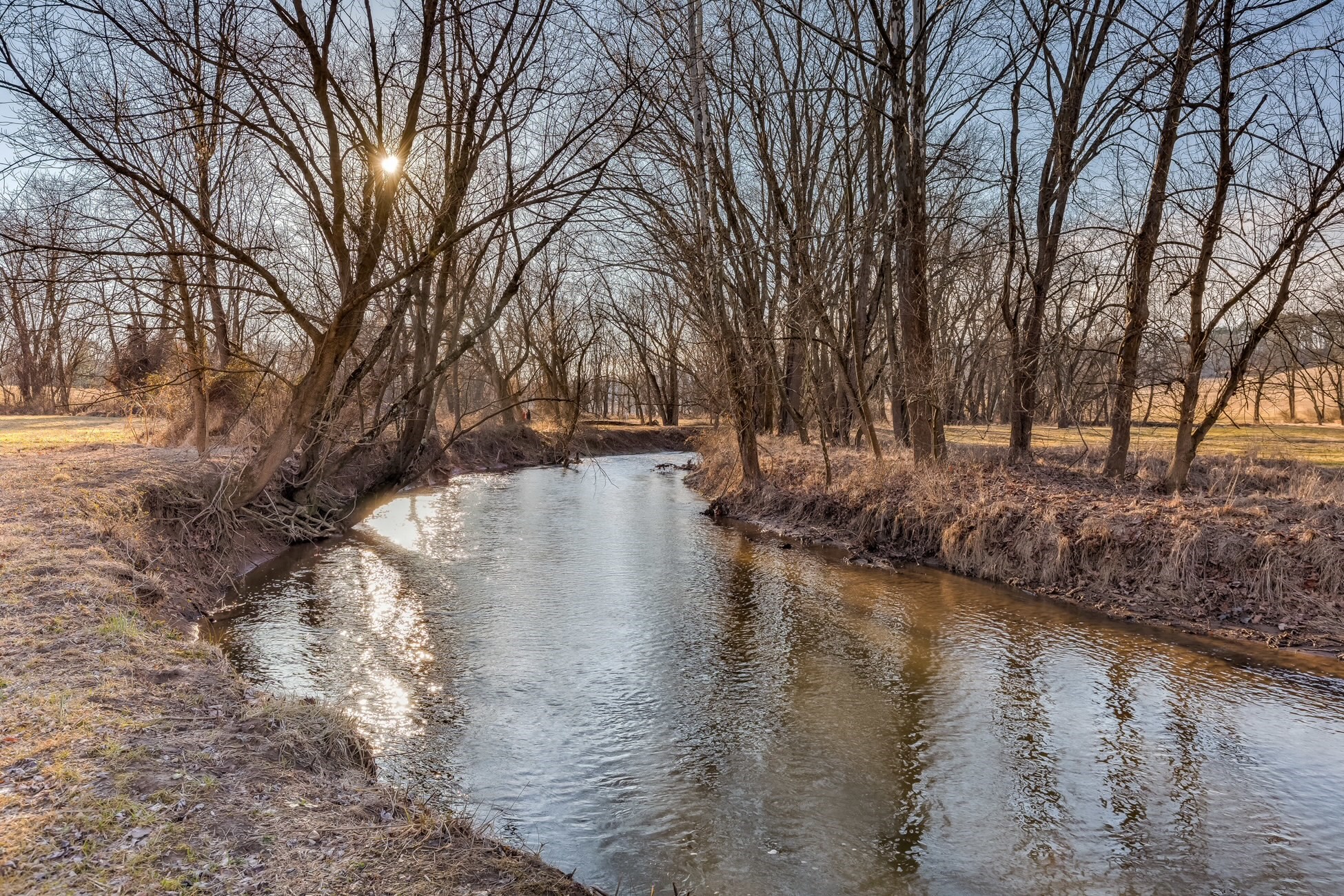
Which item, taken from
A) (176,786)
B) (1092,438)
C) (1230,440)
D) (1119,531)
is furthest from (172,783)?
(1092,438)

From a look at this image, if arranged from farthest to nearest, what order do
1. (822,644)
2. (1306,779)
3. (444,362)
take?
1. (444,362)
2. (822,644)
3. (1306,779)

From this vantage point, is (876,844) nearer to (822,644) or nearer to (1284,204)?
(822,644)

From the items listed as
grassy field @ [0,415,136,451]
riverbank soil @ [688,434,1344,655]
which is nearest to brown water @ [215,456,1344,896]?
riverbank soil @ [688,434,1344,655]

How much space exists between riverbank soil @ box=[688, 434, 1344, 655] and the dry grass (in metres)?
8.04

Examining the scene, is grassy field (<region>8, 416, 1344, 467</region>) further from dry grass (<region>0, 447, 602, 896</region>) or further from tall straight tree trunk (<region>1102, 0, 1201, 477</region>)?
dry grass (<region>0, 447, 602, 896</region>)

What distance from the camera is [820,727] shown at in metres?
5.69

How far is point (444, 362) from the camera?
10.5 m

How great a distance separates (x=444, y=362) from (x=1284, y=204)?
10838 mm

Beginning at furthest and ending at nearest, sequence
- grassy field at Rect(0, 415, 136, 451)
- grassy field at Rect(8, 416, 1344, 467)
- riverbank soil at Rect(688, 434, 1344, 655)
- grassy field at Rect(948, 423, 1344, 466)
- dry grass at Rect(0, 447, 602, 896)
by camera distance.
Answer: grassy field at Rect(0, 415, 136, 451) < grassy field at Rect(8, 416, 1344, 467) < grassy field at Rect(948, 423, 1344, 466) < riverbank soil at Rect(688, 434, 1344, 655) < dry grass at Rect(0, 447, 602, 896)

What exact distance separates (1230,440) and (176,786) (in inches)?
871

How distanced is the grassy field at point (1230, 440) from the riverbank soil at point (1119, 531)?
0.97 m

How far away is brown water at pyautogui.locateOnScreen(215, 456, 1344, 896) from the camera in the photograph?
409cm

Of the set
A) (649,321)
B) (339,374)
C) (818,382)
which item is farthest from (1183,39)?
(649,321)

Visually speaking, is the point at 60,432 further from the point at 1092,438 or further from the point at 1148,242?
the point at 1092,438
